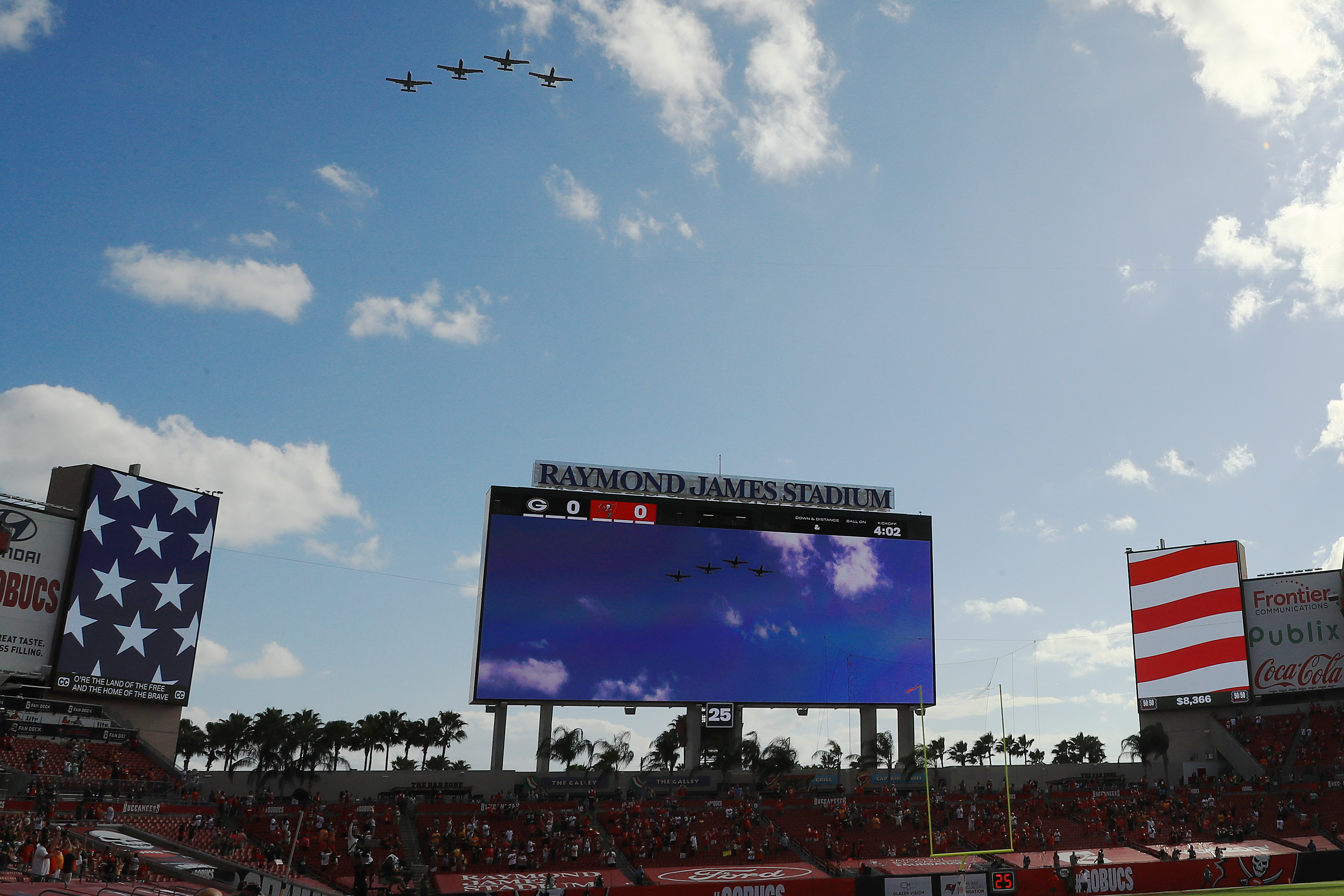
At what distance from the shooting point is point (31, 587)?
49094mm

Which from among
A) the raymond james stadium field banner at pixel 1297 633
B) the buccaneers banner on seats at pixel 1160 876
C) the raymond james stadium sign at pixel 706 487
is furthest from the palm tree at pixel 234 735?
the raymond james stadium field banner at pixel 1297 633

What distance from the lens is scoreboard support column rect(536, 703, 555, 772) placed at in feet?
192

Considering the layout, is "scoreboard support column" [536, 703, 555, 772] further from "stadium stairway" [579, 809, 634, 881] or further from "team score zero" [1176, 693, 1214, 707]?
"team score zero" [1176, 693, 1214, 707]

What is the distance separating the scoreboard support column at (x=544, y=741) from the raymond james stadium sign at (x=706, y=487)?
12372 millimetres

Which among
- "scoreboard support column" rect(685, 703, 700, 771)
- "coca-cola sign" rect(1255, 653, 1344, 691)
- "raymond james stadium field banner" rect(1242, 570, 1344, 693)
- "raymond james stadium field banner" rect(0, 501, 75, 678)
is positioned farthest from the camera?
"raymond james stadium field banner" rect(1242, 570, 1344, 693)

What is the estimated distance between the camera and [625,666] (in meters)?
58.7

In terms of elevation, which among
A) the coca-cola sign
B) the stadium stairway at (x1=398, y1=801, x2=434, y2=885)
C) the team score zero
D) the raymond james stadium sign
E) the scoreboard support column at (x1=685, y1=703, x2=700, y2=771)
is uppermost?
the raymond james stadium sign

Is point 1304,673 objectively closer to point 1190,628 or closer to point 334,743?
point 1190,628

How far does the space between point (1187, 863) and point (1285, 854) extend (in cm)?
594

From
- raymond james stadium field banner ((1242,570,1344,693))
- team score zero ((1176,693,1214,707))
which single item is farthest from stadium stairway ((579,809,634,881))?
raymond james stadium field banner ((1242,570,1344,693))

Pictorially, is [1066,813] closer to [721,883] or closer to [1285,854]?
[1285,854]

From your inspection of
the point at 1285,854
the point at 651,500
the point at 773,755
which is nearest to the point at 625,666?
the point at 651,500

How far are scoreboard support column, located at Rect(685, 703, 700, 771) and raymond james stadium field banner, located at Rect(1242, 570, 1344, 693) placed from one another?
3777 cm

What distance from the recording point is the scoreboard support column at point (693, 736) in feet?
198
